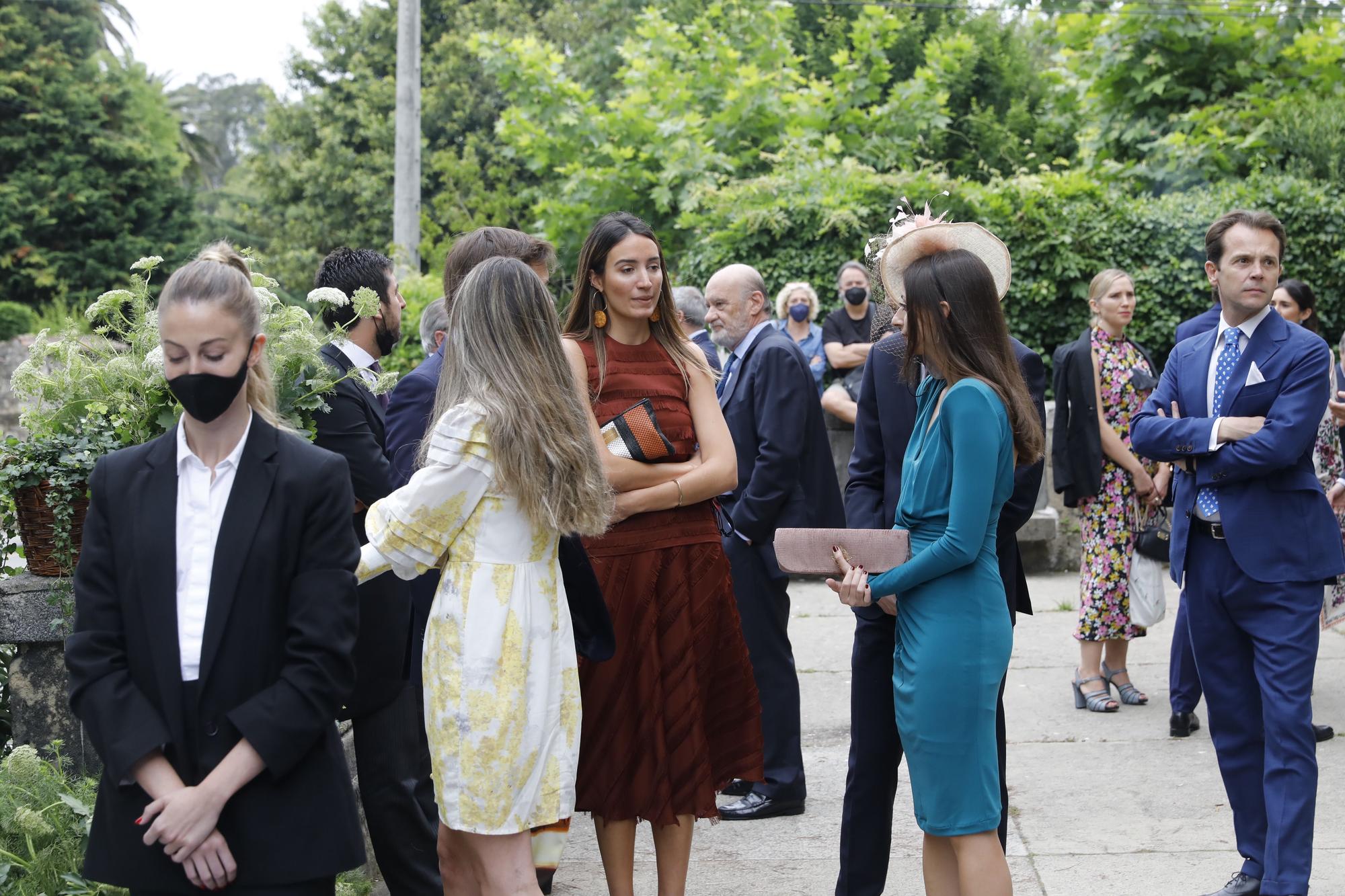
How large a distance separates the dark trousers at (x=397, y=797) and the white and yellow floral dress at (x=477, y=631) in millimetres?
740

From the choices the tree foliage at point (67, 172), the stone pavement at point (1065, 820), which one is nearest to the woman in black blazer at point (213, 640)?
the stone pavement at point (1065, 820)

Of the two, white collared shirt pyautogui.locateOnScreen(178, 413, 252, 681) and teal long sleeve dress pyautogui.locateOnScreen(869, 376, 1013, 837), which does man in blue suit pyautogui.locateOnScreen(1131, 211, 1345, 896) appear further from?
white collared shirt pyautogui.locateOnScreen(178, 413, 252, 681)

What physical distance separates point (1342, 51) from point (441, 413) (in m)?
15.5

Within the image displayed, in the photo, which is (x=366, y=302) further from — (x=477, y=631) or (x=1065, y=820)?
(x=1065, y=820)

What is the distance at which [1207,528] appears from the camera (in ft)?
14.1

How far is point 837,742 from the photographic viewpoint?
603 cm

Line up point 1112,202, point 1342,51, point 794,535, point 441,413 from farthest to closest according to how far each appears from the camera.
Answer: point 1342,51
point 1112,202
point 794,535
point 441,413

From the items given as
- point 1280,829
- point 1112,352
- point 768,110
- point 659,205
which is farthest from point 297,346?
point 768,110

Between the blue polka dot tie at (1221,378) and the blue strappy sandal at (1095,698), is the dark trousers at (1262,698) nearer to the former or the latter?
the blue polka dot tie at (1221,378)

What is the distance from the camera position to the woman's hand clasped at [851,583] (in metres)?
3.42

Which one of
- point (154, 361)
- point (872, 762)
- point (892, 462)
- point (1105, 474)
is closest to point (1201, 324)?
point (1105, 474)

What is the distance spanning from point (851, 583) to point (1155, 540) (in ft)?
11.1

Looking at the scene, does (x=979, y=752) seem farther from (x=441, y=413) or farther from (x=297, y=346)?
(x=297, y=346)

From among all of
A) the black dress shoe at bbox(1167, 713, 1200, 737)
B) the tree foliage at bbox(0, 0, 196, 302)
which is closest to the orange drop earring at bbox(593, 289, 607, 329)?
the black dress shoe at bbox(1167, 713, 1200, 737)
